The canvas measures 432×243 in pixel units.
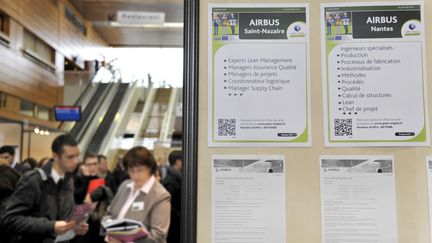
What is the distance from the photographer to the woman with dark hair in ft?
12.8

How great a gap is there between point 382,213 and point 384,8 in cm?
64

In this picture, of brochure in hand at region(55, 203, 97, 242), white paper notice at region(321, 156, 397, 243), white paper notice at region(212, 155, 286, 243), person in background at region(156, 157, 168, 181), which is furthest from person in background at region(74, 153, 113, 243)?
white paper notice at region(321, 156, 397, 243)

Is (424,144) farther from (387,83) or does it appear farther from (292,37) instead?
(292,37)

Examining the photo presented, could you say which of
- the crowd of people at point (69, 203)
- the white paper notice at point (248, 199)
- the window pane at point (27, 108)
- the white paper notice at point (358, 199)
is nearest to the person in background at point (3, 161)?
the crowd of people at point (69, 203)

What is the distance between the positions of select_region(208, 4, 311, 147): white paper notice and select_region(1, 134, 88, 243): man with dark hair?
9.02 ft

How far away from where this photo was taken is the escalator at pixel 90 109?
852 cm

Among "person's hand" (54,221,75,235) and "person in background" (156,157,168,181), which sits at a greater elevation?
"person in background" (156,157,168,181)

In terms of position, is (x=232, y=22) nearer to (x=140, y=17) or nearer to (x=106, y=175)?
(x=106, y=175)

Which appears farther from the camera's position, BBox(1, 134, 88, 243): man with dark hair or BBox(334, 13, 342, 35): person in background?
BBox(1, 134, 88, 243): man with dark hair

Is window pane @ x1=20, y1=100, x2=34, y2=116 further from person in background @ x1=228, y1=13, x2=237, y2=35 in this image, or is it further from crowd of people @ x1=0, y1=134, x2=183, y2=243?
person in background @ x1=228, y1=13, x2=237, y2=35

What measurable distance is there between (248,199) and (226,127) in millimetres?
232

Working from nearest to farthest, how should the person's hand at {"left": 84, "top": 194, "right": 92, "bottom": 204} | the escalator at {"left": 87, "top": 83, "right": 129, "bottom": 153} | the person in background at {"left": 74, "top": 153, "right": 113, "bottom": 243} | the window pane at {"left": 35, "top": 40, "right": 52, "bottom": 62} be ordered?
the person in background at {"left": 74, "top": 153, "right": 113, "bottom": 243} → the person's hand at {"left": 84, "top": 194, "right": 92, "bottom": 204} → the escalator at {"left": 87, "top": 83, "right": 129, "bottom": 153} → the window pane at {"left": 35, "top": 40, "right": 52, "bottom": 62}

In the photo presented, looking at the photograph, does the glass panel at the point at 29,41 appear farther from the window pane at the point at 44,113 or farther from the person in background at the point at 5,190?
the person in background at the point at 5,190

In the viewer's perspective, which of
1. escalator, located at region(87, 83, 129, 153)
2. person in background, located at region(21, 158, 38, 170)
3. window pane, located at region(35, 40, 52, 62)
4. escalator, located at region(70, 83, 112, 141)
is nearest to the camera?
person in background, located at region(21, 158, 38, 170)
